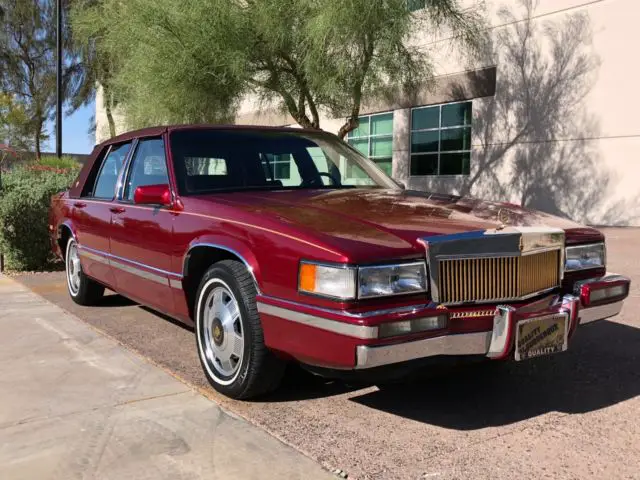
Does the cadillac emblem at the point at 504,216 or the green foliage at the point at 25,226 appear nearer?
the cadillac emblem at the point at 504,216

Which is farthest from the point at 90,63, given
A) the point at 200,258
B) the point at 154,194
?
the point at 200,258

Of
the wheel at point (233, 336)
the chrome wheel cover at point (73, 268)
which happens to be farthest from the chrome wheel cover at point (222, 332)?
the chrome wheel cover at point (73, 268)

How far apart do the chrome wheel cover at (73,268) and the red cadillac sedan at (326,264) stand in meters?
1.46

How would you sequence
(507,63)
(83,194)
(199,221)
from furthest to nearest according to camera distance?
(507,63) → (83,194) → (199,221)

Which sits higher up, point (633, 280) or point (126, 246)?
point (126, 246)

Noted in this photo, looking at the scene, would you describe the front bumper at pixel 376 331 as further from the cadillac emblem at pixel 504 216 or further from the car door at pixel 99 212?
the car door at pixel 99 212

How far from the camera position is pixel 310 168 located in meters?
4.70

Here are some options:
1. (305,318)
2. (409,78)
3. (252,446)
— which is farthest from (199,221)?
(409,78)

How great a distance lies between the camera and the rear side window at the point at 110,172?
5.25m

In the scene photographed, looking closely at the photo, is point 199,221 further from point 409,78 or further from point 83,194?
point 409,78

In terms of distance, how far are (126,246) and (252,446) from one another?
2273 mm

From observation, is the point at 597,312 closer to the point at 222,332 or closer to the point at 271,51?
the point at 222,332

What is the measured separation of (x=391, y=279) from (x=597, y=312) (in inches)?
56.3

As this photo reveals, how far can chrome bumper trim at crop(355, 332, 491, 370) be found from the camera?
2.78 metres
